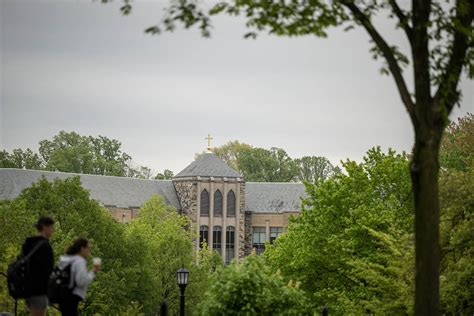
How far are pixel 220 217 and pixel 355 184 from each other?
66.1m

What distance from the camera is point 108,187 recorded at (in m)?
105

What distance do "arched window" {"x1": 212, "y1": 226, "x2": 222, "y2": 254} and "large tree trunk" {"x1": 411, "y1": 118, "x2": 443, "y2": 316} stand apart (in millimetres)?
97654

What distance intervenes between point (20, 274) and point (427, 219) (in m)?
4.88

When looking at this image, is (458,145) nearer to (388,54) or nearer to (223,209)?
(223,209)

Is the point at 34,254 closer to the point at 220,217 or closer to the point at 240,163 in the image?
the point at 220,217

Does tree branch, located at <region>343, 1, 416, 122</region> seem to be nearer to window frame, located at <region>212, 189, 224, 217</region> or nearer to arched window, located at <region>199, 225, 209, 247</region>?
arched window, located at <region>199, 225, 209, 247</region>

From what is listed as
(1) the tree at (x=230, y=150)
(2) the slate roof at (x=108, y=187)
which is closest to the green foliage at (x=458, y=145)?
(2) the slate roof at (x=108, y=187)

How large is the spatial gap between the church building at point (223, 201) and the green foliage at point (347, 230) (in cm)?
6188

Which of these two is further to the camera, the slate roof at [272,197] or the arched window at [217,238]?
the slate roof at [272,197]

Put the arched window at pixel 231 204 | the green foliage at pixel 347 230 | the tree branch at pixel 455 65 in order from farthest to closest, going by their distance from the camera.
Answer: the arched window at pixel 231 204 < the green foliage at pixel 347 230 < the tree branch at pixel 455 65

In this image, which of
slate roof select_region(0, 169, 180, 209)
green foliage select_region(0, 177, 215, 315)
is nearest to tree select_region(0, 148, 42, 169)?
slate roof select_region(0, 169, 180, 209)

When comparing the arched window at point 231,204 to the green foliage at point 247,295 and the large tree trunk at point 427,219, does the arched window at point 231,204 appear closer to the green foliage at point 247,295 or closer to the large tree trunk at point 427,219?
the green foliage at point 247,295

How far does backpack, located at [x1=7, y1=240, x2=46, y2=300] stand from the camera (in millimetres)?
11867

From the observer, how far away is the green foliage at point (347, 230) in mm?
40469
